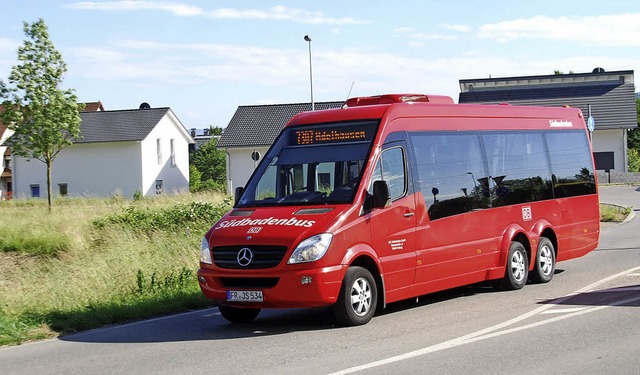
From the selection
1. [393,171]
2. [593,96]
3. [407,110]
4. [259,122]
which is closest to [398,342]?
[393,171]

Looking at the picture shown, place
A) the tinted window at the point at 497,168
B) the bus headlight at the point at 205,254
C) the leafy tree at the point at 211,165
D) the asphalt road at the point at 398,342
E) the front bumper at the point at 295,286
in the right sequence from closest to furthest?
the asphalt road at the point at 398,342 → the front bumper at the point at 295,286 → the bus headlight at the point at 205,254 → the tinted window at the point at 497,168 → the leafy tree at the point at 211,165

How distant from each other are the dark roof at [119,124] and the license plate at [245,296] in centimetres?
5231

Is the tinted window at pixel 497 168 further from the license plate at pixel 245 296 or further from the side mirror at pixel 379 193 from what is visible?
the license plate at pixel 245 296

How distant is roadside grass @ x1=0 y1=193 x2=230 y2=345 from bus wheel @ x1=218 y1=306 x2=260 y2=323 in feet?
5.58

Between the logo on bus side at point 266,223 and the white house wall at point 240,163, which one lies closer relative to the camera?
the logo on bus side at point 266,223

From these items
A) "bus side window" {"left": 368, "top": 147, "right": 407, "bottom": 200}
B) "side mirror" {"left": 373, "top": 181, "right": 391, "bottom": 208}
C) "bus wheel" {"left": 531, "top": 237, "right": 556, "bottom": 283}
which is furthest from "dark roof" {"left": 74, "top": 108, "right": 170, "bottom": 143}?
"side mirror" {"left": 373, "top": 181, "right": 391, "bottom": 208}

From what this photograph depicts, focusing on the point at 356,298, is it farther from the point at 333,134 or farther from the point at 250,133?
the point at 250,133

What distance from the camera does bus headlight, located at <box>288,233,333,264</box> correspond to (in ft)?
32.9

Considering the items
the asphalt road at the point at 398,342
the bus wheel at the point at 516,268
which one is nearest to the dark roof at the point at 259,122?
the bus wheel at the point at 516,268

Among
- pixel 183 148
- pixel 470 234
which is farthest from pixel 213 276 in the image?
pixel 183 148

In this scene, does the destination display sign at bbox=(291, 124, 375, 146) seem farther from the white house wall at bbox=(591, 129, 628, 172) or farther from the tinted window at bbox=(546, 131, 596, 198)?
the white house wall at bbox=(591, 129, 628, 172)

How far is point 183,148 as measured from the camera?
6950 centimetres

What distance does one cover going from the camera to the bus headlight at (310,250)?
32.9 feet

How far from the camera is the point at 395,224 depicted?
11211 millimetres
